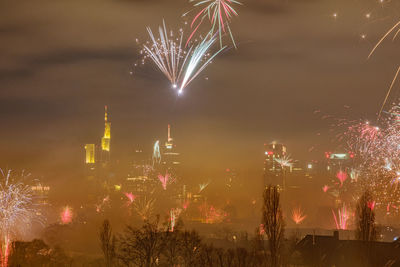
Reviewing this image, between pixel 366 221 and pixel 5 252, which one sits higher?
pixel 366 221

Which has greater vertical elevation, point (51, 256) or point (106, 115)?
point (106, 115)

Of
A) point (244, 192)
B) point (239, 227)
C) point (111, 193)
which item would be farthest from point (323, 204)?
point (111, 193)

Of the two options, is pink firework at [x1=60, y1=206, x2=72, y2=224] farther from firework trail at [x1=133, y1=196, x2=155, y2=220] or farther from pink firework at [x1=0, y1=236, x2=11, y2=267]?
pink firework at [x1=0, y1=236, x2=11, y2=267]

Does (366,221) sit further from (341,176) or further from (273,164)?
(273,164)

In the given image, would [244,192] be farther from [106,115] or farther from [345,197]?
[106,115]

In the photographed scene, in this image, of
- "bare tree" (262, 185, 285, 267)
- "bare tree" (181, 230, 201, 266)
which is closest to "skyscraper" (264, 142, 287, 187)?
"bare tree" (181, 230, 201, 266)

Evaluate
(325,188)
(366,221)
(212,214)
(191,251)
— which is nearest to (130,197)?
(212,214)

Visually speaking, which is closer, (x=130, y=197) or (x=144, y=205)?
(x=144, y=205)
